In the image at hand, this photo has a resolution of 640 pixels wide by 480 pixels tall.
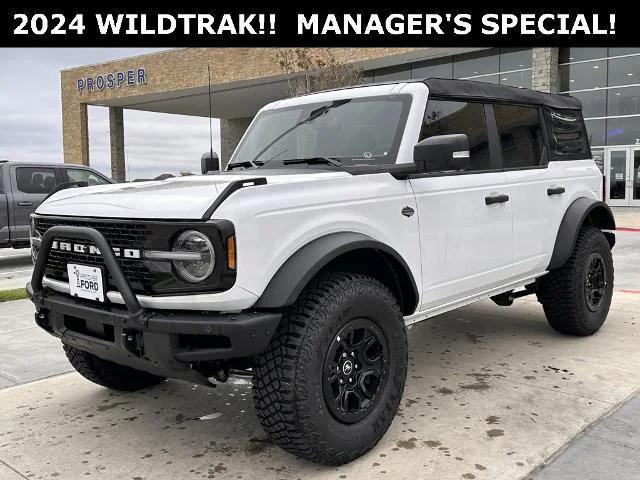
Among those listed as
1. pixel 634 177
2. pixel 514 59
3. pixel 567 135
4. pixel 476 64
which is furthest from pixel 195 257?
pixel 476 64

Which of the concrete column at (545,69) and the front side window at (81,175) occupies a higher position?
the concrete column at (545,69)

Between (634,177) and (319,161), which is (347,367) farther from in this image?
(634,177)

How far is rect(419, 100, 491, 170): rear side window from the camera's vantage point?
3775mm

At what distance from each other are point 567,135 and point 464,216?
6.28ft

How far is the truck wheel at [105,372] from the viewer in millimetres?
3779

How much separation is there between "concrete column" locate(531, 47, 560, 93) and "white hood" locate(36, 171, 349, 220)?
70.0 ft


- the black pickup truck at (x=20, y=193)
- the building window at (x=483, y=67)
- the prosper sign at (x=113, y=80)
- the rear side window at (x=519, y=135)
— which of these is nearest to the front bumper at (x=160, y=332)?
the rear side window at (x=519, y=135)

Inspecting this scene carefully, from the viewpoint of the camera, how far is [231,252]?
2.54 meters

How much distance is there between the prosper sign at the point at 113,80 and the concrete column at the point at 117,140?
6.77 feet

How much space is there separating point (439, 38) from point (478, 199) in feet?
63.3

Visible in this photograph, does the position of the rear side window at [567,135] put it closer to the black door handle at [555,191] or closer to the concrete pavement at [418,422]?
the black door handle at [555,191]

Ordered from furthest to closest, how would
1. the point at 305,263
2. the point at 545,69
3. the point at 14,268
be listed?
the point at 545,69, the point at 14,268, the point at 305,263

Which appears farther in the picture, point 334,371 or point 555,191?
point 555,191

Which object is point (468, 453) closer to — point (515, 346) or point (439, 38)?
point (515, 346)
